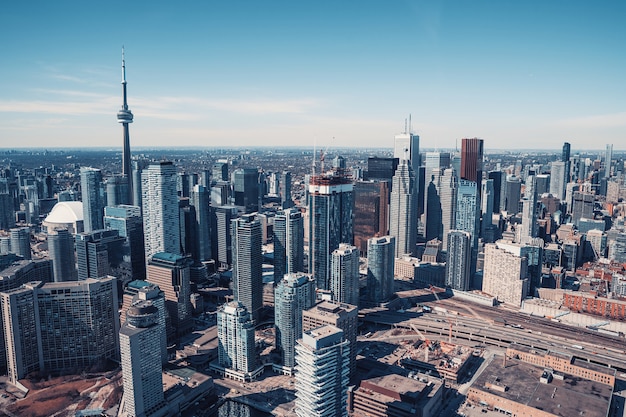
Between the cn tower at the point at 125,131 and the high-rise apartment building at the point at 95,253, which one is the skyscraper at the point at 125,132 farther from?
the high-rise apartment building at the point at 95,253

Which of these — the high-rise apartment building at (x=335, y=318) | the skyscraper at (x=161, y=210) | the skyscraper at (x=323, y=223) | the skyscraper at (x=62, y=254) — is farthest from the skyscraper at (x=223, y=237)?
the high-rise apartment building at (x=335, y=318)

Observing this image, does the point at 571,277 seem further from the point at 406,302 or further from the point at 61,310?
the point at 61,310

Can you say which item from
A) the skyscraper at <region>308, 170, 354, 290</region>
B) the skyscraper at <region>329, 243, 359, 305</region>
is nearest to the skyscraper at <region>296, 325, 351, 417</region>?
the skyscraper at <region>329, 243, 359, 305</region>

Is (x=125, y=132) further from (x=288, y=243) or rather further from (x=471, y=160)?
(x=471, y=160)

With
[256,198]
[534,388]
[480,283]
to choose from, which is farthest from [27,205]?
[534,388]

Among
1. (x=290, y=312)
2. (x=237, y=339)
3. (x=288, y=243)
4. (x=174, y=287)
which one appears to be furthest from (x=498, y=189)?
(x=237, y=339)

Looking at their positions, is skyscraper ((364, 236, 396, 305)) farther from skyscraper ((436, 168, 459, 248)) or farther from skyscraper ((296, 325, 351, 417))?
skyscraper ((296, 325, 351, 417))

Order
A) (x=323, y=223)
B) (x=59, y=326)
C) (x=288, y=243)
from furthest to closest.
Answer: (x=323, y=223) < (x=288, y=243) < (x=59, y=326)
